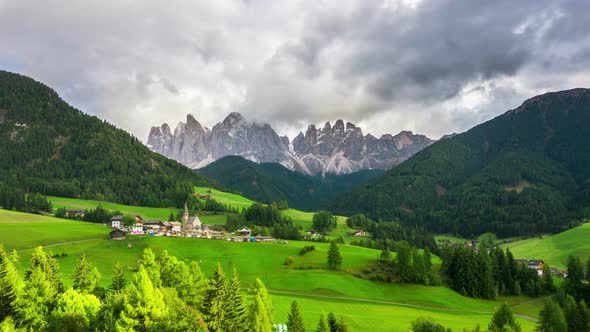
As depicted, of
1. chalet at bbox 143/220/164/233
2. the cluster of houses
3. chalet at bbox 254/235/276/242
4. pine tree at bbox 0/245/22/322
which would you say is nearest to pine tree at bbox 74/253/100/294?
pine tree at bbox 0/245/22/322

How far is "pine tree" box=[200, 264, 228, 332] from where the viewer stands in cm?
3972

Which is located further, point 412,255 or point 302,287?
point 412,255

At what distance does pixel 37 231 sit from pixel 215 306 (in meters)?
115

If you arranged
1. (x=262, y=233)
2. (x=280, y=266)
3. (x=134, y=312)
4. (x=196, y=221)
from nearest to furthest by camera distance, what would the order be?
(x=134, y=312), (x=280, y=266), (x=262, y=233), (x=196, y=221)

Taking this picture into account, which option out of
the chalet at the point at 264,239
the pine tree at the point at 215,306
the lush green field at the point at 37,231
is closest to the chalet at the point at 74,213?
the lush green field at the point at 37,231

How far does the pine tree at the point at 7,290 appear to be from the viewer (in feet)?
139

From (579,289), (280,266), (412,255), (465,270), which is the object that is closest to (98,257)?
(280,266)

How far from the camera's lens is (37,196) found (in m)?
185

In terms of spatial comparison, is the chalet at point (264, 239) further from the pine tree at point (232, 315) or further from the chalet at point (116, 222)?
the pine tree at point (232, 315)

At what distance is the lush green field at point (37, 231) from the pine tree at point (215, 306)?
321 feet

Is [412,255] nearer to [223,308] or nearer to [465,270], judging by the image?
[465,270]

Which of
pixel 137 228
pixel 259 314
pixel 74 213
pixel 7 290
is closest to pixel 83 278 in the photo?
pixel 7 290

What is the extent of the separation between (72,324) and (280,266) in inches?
3048

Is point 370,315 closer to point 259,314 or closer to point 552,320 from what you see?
point 552,320
